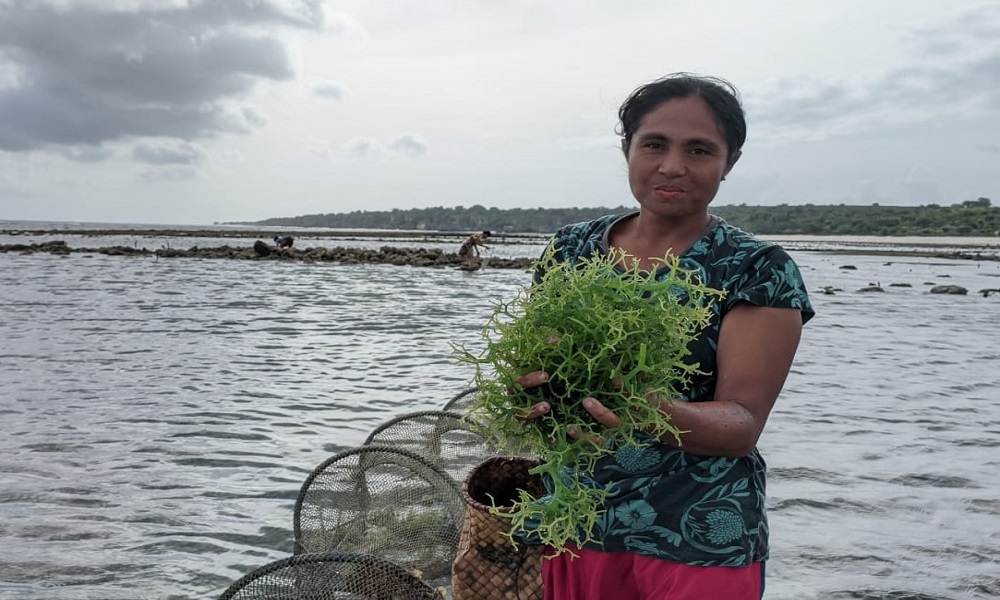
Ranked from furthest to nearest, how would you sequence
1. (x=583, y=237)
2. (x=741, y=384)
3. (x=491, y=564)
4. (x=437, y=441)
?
1. (x=437, y=441)
2. (x=491, y=564)
3. (x=583, y=237)
4. (x=741, y=384)

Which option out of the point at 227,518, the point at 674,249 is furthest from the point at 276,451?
the point at 674,249

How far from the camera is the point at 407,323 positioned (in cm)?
1544

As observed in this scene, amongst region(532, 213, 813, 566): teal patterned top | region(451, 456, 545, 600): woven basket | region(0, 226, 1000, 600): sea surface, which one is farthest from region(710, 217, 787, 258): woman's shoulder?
region(451, 456, 545, 600): woven basket

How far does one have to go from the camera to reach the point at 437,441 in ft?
16.4

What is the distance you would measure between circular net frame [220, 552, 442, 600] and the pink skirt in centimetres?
95

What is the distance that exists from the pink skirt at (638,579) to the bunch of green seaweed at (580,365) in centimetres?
28

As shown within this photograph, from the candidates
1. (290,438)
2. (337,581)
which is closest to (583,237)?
(337,581)

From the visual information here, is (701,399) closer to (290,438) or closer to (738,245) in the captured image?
(738,245)

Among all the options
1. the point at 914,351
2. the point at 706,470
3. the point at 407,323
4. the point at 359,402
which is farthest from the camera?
the point at 407,323

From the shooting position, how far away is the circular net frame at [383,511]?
424 cm

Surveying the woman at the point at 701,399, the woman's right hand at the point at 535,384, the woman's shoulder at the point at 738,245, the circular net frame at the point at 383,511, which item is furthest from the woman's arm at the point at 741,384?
the circular net frame at the point at 383,511

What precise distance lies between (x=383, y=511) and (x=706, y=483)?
272 cm

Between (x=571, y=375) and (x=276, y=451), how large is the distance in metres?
5.67

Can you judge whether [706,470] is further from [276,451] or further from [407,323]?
[407,323]
